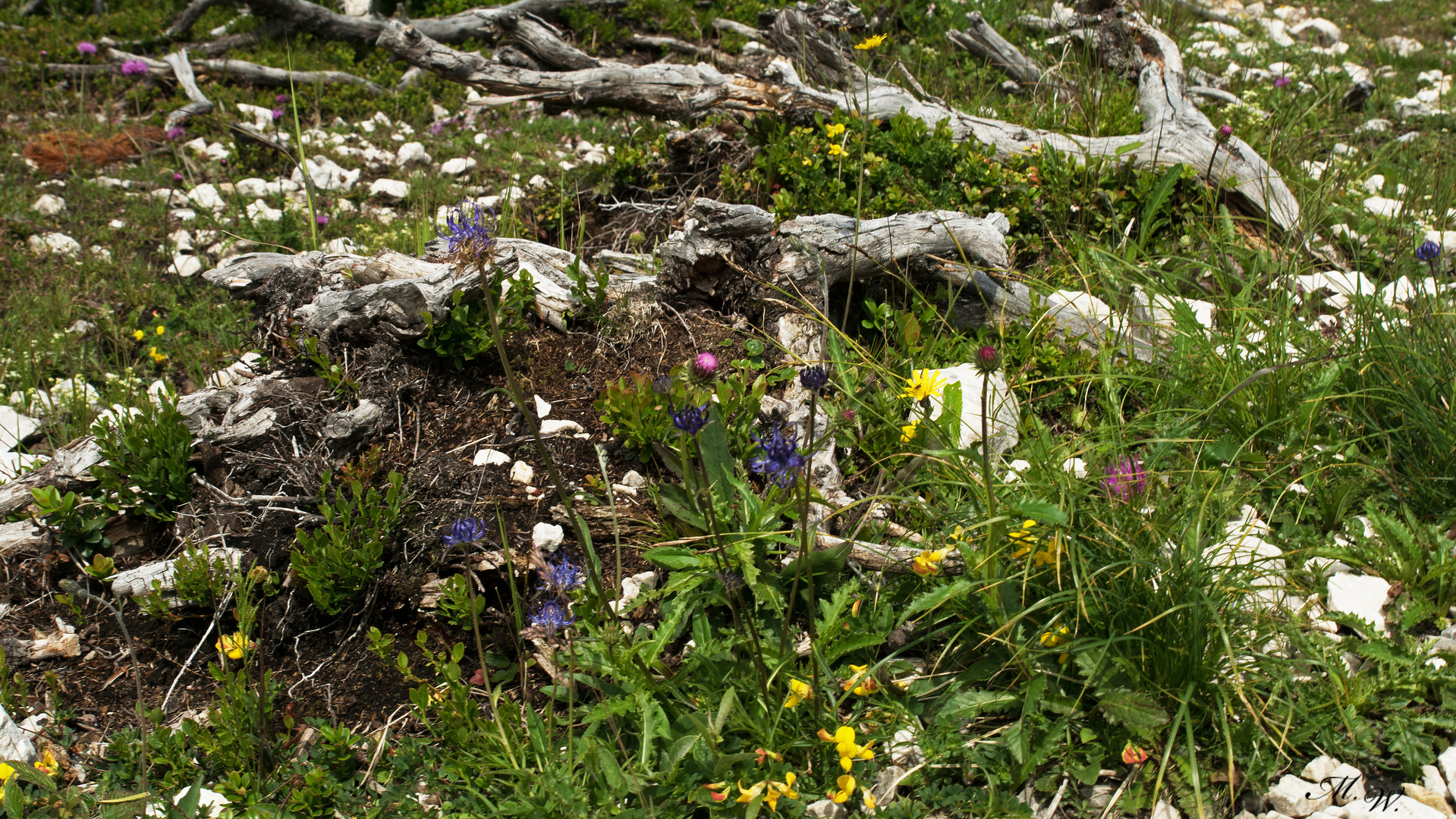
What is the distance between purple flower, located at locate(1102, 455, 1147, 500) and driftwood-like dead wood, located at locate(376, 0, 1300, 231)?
238 cm

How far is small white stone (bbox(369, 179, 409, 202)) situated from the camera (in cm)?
578

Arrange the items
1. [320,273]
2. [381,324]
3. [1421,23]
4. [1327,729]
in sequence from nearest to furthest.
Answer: [1327,729] → [381,324] → [320,273] → [1421,23]

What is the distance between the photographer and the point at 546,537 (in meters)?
2.70

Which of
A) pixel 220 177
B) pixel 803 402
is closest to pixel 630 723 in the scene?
pixel 803 402

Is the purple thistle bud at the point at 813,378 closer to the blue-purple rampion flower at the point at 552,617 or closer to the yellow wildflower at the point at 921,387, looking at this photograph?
the yellow wildflower at the point at 921,387

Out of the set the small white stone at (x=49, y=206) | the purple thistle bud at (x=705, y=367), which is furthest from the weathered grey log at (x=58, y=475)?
the small white stone at (x=49, y=206)

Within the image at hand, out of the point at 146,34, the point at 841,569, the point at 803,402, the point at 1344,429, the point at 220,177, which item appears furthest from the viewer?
the point at 146,34

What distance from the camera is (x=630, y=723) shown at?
2.09m

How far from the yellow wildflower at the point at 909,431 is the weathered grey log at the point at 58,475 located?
2636 millimetres

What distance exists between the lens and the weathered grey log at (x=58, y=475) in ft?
9.37

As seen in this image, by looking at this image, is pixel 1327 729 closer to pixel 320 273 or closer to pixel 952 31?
pixel 320 273

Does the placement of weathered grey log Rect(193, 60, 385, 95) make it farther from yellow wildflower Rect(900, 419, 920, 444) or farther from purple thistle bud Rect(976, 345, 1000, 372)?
purple thistle bud Rect(976, 345, 1000, 372)

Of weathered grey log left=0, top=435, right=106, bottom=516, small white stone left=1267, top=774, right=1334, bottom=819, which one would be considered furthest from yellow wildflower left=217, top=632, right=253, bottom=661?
small white stone left=1267, top=774, right=1334, bottom=819

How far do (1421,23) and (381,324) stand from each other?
1112 cm
